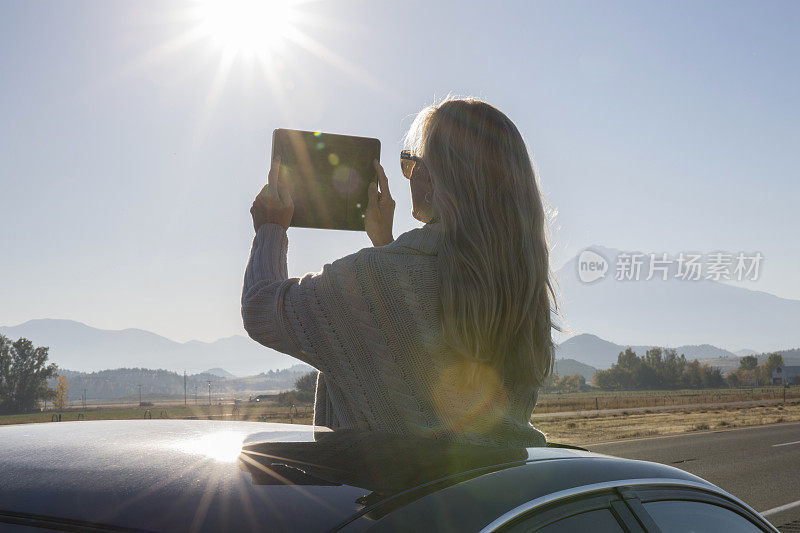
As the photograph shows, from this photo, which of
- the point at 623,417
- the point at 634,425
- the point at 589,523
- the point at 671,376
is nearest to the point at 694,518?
the point at 589,523

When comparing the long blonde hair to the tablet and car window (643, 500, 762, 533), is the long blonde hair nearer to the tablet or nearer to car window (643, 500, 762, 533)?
the tablet

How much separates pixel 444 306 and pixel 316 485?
2.54 ft

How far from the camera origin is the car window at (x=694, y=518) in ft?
5.54

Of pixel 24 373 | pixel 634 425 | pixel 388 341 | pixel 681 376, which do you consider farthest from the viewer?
pixel 681 376

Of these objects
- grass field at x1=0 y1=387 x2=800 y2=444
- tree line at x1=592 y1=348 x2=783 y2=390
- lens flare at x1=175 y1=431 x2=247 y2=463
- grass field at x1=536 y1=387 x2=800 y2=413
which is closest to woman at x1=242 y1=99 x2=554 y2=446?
lens flare at x1=175 y1=431 x2=247 y2=463

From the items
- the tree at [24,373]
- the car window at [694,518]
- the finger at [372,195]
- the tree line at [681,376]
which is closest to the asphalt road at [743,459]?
the car window at [694,518]

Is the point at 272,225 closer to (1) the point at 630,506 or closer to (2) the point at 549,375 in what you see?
(2) the point at 549,375

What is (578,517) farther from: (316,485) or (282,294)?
(282,294)

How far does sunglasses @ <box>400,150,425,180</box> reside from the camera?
232 cm

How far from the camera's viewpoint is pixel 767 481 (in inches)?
456

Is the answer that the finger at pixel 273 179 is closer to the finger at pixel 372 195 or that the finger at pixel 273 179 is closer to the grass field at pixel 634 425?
the finger at pixel 372 195

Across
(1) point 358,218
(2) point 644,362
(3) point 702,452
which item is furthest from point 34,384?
(2) point 644,362

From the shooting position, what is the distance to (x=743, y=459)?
14.4 meters

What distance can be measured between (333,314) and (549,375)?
0.76m
